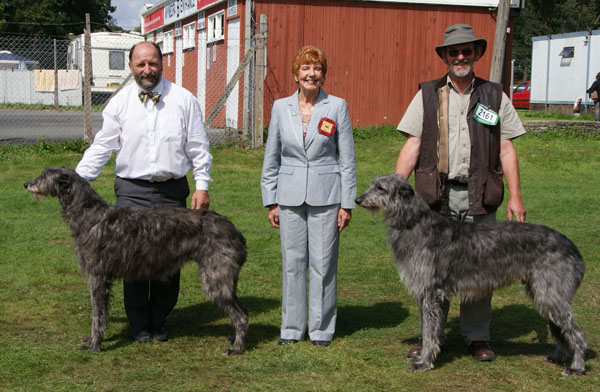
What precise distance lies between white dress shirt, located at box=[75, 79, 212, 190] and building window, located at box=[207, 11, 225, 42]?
13.5m

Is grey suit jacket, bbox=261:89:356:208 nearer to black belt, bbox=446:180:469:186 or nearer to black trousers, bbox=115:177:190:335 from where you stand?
black belt, bbox=446:180:469:186

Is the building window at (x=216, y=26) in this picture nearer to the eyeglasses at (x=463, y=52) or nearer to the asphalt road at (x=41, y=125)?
the asphalt road at (x=41, y=125)

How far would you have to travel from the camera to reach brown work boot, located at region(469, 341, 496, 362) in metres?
5.10

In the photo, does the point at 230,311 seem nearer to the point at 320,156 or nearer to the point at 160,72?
the point at 320,156

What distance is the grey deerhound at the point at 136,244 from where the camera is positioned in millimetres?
5074

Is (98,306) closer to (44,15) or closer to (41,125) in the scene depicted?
(41,125)

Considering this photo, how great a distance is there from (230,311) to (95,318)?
108cm

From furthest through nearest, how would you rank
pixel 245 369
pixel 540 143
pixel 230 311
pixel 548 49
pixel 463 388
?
pixel 548 49 → pixel 540 143 → pixel 230 311 → pixel 245 369 → pixel 463 388

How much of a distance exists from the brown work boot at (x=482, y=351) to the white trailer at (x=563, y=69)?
2464cm

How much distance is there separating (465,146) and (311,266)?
1.60 m

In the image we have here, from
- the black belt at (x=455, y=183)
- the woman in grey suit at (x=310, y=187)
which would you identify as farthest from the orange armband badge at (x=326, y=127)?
the black belt at (x=455, y=183)

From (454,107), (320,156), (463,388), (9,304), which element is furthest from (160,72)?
(463,388)

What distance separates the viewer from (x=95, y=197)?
16.9ft

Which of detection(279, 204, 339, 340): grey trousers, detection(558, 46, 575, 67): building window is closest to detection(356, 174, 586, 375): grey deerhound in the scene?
detection(279, 204, 339, 340): grey trousers
